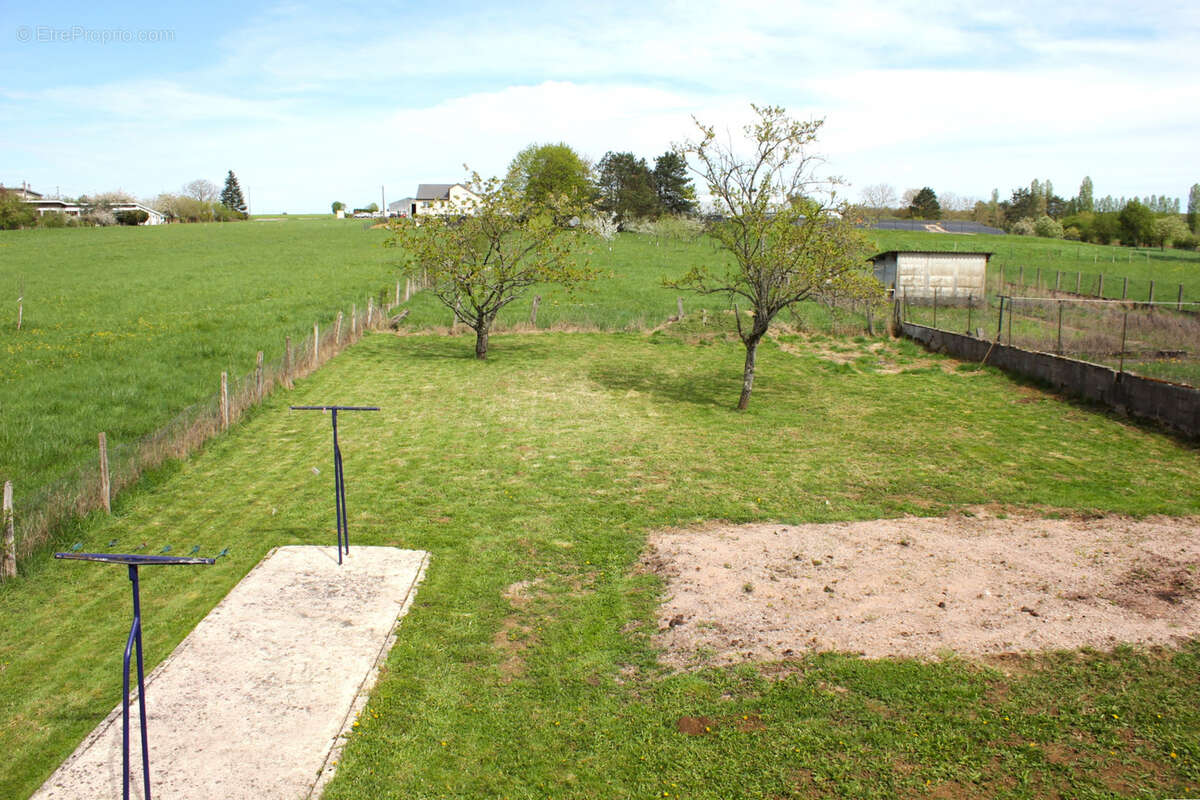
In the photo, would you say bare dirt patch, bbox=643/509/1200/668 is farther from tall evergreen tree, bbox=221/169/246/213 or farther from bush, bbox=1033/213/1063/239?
tall evergreen tree, bbox=221/169/246/213

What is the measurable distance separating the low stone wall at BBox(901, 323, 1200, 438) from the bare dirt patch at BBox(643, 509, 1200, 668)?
567 centimetres

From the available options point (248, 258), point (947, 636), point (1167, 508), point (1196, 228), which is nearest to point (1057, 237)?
point (1196, 228)

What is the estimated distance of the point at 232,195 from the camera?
14150 centimetres

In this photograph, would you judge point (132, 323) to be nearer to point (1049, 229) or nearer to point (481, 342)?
point (481, 342)

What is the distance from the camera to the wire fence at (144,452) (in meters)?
8.72

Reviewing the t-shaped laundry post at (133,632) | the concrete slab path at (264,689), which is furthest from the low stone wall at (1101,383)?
the t-shaped laundry post at (133,632)

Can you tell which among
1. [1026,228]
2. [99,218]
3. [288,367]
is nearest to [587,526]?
[288,367]

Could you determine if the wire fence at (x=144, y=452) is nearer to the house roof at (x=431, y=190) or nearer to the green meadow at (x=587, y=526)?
the green meadow at (x=587, y=526)

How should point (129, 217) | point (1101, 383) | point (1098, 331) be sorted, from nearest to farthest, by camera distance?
point (1101, 383) → point (1098, 331) → point (129, 217)

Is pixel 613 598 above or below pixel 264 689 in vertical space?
above

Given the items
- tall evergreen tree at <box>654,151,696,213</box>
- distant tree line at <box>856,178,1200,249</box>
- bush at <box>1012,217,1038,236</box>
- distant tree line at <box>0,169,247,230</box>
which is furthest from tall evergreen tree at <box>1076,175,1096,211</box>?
distant tree line at <box>0,169,247,230</box>

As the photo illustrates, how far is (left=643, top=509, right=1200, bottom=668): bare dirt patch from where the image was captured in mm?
6789

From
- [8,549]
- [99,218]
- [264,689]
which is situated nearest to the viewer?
[264,689]

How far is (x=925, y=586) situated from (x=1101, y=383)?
11.5 m
